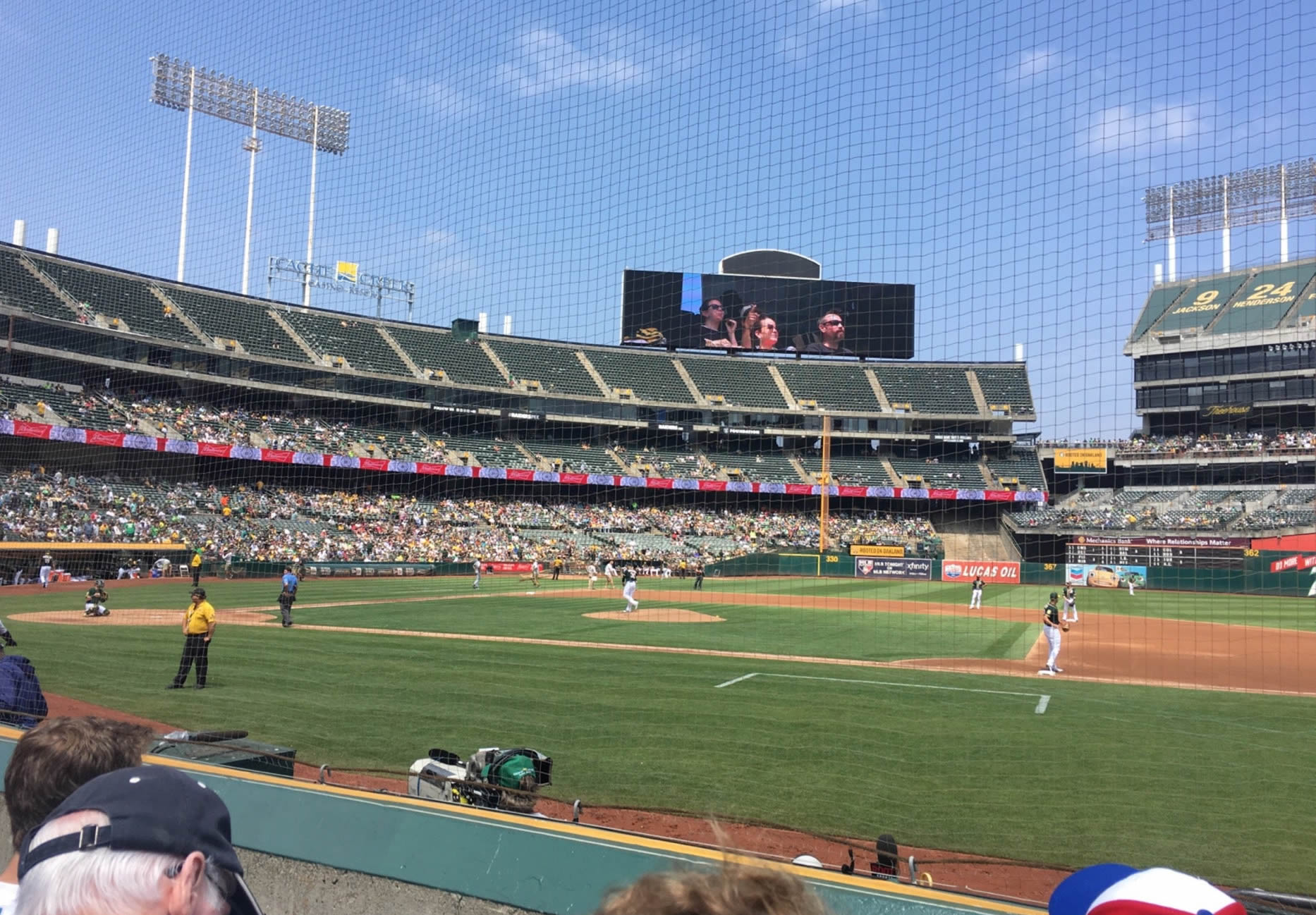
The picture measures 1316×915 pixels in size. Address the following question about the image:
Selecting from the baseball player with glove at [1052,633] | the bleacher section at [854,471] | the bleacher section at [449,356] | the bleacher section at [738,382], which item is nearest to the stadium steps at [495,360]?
the bleacher section at [449,356]

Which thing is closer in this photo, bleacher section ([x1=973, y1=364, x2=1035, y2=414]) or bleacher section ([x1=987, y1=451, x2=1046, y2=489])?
bleacher section ([x1=973, y1=364, x2=1035, y2=414])

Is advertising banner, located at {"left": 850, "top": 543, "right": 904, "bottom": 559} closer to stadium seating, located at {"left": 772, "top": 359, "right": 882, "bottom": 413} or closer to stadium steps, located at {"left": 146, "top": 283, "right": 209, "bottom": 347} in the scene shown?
stadium seating, located at {"left": 772, "top": 359, "right": 882, "bottom": 413}

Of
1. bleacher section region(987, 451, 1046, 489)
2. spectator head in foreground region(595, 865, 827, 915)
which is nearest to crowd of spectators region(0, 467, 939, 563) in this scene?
bleacher section region(987, 451, 1046, 489)

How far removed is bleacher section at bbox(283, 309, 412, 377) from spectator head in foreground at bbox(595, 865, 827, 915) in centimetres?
3871

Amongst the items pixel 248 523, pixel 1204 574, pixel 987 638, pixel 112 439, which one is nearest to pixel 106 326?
pixel 112 439

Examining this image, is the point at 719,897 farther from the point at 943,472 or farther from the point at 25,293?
the point at 943,472

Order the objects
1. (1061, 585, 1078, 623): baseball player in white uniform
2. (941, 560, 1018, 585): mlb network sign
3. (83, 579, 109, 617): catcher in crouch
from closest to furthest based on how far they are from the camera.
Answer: (83, 579, 109, 617): catcher in crouch → (1061, 585, 1078, 623): baseball player in white uniform → (941, 560, 1018, 585): mlb network sign

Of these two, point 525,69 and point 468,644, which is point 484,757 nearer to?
point 525,69

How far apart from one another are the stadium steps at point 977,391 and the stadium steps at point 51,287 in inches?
1505

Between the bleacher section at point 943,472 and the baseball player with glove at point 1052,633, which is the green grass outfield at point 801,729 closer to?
the baseball player with glove at point 1052,633

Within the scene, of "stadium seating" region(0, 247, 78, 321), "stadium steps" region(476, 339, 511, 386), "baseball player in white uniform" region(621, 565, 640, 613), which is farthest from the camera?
"stadium steps" region(476, 339, 511, 386)

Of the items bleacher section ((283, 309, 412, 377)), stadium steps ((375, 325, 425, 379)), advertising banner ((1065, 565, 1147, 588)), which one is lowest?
advertising banner ((1065, 565, 1147, 588))

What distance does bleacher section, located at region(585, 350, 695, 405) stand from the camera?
4841 centimetres

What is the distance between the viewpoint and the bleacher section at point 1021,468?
135 ft
